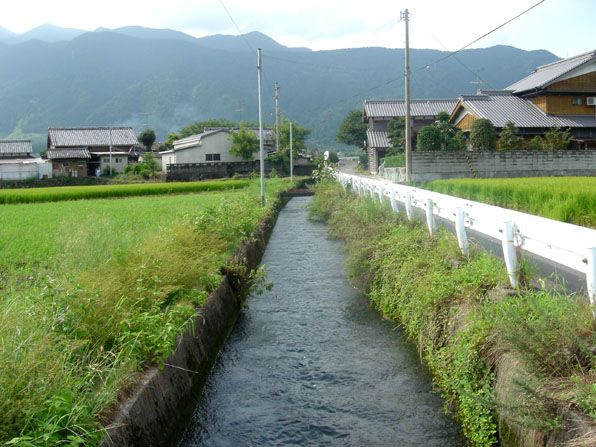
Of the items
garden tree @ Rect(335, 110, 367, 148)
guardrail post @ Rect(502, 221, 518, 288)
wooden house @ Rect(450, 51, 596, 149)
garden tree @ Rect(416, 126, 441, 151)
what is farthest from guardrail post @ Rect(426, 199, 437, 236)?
garden tree @ Rect(335, 110, 367, 148)

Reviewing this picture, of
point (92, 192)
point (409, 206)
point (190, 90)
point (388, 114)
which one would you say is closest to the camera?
point (409, 206)

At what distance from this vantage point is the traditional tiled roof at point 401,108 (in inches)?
1949

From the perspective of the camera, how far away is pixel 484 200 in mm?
13578

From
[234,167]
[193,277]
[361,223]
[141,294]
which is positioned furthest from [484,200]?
[234,167]

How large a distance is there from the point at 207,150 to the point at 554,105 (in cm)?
3063

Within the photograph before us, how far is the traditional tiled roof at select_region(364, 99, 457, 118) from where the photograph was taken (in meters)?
49.5

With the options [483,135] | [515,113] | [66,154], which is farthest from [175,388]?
[66,154]

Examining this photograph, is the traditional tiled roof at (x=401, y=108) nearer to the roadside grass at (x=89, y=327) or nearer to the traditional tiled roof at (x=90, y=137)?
the traditional tiled roof at (x=90, y=137)

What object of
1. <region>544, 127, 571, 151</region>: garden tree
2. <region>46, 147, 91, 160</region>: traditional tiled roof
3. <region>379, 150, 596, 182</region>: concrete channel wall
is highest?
<region>46, 147, 91, 160</region>: traditional tiled roof

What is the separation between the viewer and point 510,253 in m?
5.29

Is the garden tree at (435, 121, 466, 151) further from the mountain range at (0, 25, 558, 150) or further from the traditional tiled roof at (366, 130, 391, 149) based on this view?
the mountain range at (0, 25, 558, 150)

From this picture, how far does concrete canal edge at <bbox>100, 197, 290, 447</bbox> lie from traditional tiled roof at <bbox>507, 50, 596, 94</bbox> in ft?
118

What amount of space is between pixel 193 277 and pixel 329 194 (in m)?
15.6

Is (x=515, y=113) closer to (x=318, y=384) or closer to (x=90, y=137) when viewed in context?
(x=318, y=384)
